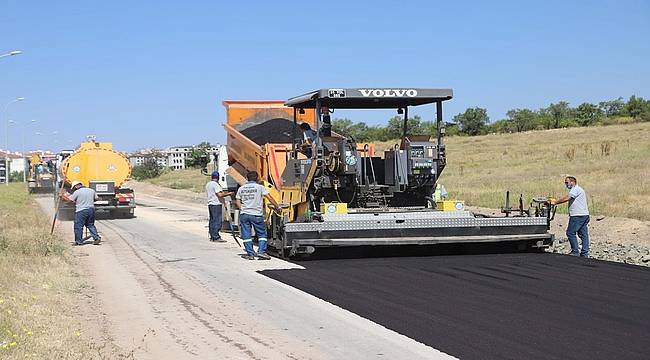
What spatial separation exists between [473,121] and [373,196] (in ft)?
228

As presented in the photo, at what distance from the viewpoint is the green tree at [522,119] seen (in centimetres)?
7944

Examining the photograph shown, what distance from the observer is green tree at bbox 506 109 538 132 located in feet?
261

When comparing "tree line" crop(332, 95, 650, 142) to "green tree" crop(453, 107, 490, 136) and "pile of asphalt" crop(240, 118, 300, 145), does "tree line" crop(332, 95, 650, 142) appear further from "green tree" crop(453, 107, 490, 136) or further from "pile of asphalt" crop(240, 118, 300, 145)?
"pile of asphalt" crop(240, 118, 300, 145)

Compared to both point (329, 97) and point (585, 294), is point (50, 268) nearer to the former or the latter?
point (329, 97)

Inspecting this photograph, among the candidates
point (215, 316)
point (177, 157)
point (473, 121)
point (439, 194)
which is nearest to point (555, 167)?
point (439, 194)

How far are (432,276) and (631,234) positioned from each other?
7.49 metres

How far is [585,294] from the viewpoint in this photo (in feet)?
29.3

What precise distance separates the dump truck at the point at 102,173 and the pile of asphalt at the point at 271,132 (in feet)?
31.7

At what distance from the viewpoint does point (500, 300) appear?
28.6 feet

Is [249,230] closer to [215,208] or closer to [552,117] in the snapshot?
[215,208]

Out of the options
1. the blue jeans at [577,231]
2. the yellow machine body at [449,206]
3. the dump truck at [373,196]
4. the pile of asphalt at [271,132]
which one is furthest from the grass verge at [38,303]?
the blue jeans at [577,231]

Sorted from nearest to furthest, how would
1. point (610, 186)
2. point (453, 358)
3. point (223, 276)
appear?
point (453, 358) → point (223, 276) → point (610, 186)

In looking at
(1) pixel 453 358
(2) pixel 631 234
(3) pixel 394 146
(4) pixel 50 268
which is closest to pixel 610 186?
(2) pixel 631 234

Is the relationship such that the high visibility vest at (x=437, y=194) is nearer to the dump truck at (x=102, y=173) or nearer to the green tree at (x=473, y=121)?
the dump truck at (x=102, y=173)
